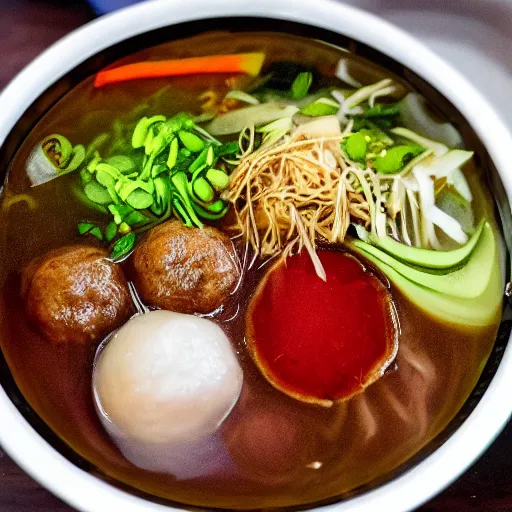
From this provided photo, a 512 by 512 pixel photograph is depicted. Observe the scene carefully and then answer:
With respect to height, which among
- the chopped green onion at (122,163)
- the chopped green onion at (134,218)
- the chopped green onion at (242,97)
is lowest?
the chopped green onion at (134,218)

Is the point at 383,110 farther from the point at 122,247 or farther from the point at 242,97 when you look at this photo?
the point at 122,247

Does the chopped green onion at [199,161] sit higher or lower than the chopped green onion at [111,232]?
higher

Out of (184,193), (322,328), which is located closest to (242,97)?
(184,193)

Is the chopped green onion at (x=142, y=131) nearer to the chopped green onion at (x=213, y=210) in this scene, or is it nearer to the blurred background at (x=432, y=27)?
the chopped green onion at (x=213, y=210)

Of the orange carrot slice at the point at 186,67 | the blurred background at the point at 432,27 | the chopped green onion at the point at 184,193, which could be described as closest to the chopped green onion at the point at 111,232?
the chopped green onion at the point at 184,193

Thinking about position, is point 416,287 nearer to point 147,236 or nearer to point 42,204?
point 147,236

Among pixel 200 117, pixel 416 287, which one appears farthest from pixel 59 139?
pixel 416 287

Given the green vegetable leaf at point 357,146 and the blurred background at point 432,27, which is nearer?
the green vegetable leaf at point 357,146
